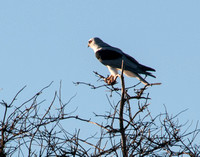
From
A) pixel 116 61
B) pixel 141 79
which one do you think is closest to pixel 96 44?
pixel 116 61

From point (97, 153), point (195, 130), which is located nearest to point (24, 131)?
point (97, 153)

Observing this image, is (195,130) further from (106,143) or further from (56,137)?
(56,137)

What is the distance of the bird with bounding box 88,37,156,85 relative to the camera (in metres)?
7.64

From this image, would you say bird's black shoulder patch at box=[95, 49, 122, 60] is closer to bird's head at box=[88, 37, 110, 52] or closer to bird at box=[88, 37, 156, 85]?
bird at box=[88, 37, 156, 85]

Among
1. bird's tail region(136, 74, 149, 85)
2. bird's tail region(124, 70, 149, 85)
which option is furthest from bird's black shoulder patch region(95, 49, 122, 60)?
bird's tail region(136, 74, 149, 85)

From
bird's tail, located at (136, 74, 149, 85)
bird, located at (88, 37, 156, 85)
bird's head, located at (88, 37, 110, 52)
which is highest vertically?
bird's head, located at (88, 37, 110, 52)

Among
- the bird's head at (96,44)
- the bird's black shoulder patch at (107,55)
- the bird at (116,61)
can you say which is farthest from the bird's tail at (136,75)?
the bird's head at (96,44)

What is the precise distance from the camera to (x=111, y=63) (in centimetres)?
820

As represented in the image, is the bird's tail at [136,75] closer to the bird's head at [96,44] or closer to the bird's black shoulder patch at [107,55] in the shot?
the bird's black shoulder patch at [107,55]

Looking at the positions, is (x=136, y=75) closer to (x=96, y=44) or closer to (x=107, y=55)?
(x=107, y=55)

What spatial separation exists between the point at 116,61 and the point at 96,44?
1.39 meters

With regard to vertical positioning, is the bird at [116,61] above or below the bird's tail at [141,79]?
above

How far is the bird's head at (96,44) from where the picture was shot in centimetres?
928

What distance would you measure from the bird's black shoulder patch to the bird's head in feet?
1.40
